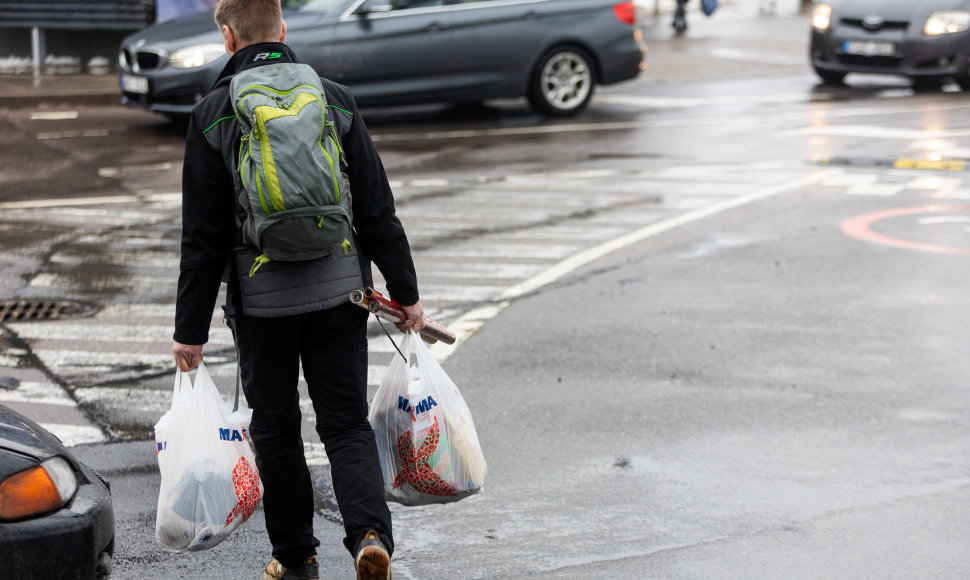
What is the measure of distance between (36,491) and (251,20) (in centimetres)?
140

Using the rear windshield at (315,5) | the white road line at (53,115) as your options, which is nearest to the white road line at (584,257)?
the rear windshield at (315,5)

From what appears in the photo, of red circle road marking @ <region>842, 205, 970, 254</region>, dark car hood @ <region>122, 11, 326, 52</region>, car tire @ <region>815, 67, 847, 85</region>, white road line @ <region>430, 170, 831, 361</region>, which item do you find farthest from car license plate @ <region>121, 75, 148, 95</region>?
car tire @ <region>815, 67, 847, 85</region>

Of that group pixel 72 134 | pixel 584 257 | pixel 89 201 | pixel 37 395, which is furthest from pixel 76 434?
pixel 72 134

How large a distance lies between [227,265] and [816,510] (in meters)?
2.27

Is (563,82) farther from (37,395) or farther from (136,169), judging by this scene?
(37,395)

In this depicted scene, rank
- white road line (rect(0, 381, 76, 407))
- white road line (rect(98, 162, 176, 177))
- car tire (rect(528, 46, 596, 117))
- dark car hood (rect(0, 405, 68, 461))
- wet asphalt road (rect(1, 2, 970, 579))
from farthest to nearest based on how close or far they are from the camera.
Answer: car tire (rect(528, 46, 596, 117))
white road line (rect(98, 162, 176, 177))
white road line (rect(0, 381, 76, 407))
wet asphalt road (rect(1, 2, 970, 579))
dark car hood (rect(0, 405, 68, 461))

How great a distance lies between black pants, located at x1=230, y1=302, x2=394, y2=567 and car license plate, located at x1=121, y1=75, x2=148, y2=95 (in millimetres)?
10762

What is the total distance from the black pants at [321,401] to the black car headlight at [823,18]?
14905 millimetres

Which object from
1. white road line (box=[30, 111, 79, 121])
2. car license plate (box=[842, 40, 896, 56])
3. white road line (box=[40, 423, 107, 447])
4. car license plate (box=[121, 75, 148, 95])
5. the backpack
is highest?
the backpack

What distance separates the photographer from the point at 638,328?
716 cm

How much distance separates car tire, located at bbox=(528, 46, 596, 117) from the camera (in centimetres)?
1545

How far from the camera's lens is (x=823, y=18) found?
1778 cm

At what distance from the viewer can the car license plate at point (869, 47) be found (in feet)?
56.1

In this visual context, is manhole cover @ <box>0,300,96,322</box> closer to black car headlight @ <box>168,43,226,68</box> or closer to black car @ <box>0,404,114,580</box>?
black car @ <box>0,404,114,580</box>
